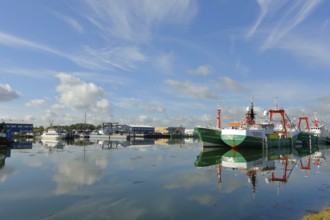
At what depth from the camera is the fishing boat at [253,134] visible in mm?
57969

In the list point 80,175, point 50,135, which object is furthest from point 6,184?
point 50,135

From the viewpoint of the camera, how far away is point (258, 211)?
607 inches

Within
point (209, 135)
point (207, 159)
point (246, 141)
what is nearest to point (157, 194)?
point (207, 159)

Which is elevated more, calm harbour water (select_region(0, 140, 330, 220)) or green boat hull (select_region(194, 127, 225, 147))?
green boat hull (select_region(194, 127, 225, 147))

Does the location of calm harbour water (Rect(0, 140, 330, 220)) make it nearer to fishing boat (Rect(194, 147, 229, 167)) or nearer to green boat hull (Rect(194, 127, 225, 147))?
fishing boat (Rect(194, 147, 229, 167))

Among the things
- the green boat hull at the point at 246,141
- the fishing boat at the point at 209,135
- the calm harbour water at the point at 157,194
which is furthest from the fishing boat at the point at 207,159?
the fishing boat at the point at 209,135

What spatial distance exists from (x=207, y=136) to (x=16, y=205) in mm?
48336

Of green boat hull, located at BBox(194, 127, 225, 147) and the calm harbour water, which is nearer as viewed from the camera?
the calm harbour water

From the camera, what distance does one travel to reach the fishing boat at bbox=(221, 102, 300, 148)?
5797 cm

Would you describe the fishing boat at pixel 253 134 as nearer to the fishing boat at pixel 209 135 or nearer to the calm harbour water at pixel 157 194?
the fishing boat at pixel 209 135

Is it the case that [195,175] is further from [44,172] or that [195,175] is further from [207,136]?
[207,136]


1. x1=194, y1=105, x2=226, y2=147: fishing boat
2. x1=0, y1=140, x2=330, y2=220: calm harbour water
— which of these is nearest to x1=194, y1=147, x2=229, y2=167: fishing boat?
x1=0, y1=140, x2=330, y2=220: calm harbour water

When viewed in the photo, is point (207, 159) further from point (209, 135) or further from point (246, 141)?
point (209, 135)

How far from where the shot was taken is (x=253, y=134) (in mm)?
59875
